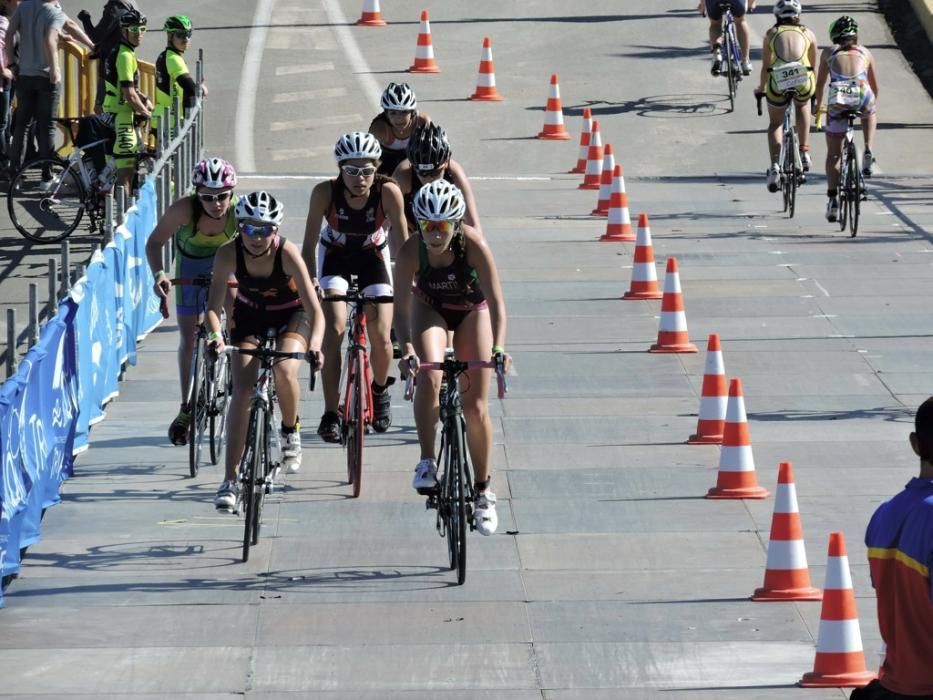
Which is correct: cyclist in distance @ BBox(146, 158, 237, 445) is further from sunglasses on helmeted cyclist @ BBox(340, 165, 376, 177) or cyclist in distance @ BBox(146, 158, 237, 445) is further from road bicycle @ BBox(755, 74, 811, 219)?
road bicycle @ BBox(755, 74, 811, 219)

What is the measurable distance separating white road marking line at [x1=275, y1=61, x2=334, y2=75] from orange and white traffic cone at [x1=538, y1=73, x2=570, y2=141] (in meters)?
5.33

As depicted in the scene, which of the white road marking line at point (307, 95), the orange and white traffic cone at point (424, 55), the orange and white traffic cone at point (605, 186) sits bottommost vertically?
the orange and white traffic cone at point (605, 186)

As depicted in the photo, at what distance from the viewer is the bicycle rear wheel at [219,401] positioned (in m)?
13.2

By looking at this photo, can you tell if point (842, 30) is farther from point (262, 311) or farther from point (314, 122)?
point (262, 311)

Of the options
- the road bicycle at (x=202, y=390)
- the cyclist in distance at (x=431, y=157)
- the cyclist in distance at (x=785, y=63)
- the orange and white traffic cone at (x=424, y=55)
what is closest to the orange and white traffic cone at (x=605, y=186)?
the cyclist in distance at (x=785, y=63)

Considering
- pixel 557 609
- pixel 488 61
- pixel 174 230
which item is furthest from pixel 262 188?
pixel 557 609

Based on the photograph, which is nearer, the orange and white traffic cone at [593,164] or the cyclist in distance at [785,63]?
the cyclist in distance at [785,63]

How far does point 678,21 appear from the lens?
34.0 meters

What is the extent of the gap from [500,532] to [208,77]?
19884mm

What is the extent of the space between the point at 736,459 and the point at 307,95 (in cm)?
1817

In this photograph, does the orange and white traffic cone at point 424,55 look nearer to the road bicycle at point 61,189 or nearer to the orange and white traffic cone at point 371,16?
the orange and white traffic cone at point 371,16

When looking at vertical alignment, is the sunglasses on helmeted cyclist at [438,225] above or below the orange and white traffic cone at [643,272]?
above

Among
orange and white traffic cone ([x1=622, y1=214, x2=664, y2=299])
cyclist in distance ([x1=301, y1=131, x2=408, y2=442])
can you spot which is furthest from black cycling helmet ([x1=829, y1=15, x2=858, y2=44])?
cyclist in distance ([x1=301, y1=131, x2=408, y2=442])

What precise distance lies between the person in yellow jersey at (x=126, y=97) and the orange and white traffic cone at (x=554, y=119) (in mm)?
7293
